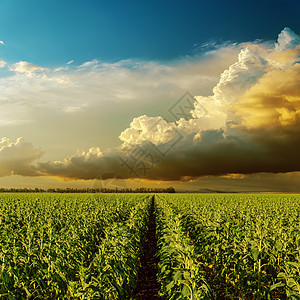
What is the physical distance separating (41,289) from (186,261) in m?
3.88

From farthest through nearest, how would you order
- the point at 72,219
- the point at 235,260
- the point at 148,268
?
the point at 72,219, the point at 148,268, the point at 235,260

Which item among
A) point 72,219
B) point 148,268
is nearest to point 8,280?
point 148,268

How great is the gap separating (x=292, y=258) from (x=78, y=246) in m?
7.35

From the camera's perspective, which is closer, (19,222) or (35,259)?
(35,259)

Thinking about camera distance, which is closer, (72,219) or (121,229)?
(121,229)

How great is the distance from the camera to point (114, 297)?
686 centimetres

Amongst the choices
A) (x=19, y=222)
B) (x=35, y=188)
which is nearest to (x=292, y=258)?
(x=19, y=222)

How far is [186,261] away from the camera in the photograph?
703cm

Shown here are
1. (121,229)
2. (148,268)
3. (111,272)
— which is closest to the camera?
(111,272)

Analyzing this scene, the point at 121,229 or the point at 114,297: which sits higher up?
the point at 121,229

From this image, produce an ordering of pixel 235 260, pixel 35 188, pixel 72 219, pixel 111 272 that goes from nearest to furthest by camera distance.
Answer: pixel 111 272, pixel 235 260, pixel 72 219, pixel 35 188

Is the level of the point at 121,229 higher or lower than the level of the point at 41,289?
higher

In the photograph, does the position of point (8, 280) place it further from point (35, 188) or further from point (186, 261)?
point (35, 188)

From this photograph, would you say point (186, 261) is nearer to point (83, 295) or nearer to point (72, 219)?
point (83, 295)
